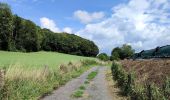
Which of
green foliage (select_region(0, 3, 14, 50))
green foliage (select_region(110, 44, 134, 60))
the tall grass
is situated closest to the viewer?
the tall grass

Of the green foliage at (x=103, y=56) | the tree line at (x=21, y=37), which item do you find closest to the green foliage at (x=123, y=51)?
the green foliage at (x=103, y=56)

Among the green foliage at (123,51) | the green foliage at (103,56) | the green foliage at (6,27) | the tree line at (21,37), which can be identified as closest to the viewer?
the green foliage at (6,27)

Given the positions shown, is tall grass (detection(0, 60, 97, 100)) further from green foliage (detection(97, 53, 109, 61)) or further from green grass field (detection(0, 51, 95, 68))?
green foliage (detection(97, 53, 109, 61))

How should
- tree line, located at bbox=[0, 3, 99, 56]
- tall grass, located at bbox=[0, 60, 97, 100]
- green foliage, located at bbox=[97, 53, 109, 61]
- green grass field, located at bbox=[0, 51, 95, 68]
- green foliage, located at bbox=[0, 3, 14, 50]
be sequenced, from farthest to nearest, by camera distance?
green foliage, located at bbox=[97, 53, 109, 61] < tree line, located at bbox=[0, 3, 99, 56] < green foliage, located at bbox=[0, 3, 14, 50] < green grass field, located at bbox=[0, 51, 95, 68] < tall grass, located at bbox=[0, 60, 97, 100]

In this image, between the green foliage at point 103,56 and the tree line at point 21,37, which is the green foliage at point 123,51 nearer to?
the green foliage at point 103,56

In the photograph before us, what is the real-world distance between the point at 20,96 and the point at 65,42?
425ft

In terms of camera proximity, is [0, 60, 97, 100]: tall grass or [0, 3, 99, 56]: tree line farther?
[0, 3, 99, 56]: tree line

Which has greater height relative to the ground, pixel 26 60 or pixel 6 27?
pixel 6 27

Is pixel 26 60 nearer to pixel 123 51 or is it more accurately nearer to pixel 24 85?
pixel 24 85

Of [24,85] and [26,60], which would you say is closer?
[24,85]

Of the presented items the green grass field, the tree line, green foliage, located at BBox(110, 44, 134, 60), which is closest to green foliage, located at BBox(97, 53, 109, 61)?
green foliage, located at BBox(110, 44, 134, 60)

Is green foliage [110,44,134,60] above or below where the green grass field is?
above

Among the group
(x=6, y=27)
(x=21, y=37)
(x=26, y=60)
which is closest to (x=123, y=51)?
(x=21, y=37)

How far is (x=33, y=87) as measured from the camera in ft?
63.8
